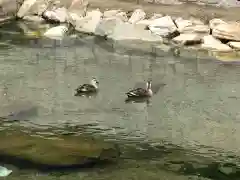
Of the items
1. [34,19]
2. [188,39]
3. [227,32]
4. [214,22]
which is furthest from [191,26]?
[34,19]

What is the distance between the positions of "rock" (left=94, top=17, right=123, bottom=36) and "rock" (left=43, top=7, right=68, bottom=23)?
89cm

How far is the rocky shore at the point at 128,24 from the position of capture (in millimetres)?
8469

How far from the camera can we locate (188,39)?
27.5 feet

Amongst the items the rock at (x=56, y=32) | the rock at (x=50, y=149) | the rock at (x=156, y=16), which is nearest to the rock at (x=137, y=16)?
the rock at (x=156, y=16)

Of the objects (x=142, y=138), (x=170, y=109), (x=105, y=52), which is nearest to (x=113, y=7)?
(x=105, y=52)

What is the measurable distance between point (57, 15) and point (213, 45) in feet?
9.75

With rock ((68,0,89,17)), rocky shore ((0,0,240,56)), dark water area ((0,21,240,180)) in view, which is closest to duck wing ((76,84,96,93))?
dark water area ((0,21,240,180))

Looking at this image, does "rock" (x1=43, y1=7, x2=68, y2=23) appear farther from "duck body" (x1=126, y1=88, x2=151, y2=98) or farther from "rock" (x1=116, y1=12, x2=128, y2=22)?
"duck body" (x1=126, y1=88, x2=151, y2=98)

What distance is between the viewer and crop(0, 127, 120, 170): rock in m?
4.34

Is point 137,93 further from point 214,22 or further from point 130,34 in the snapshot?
point 214,22

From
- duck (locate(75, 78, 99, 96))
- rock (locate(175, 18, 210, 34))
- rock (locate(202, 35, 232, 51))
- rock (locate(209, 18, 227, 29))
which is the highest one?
duck (locate(75, 78, 99, 96))

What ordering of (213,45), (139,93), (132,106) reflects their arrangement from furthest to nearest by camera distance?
(213,45)
(139,93)
(132,106)

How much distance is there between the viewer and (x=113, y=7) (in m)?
9.91

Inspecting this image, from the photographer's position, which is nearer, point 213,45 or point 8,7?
point 213,45
